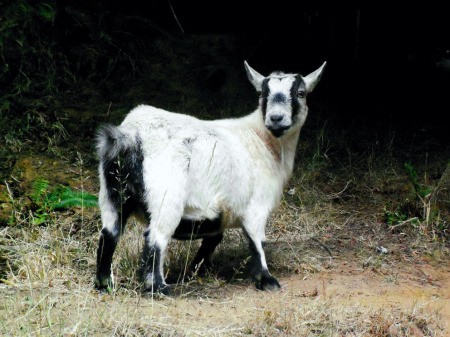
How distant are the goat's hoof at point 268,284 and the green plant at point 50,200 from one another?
1953mm

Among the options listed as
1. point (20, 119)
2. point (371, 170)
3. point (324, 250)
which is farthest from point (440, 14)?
point (20, 119)

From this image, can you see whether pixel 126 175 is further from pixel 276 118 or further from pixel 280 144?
pixel 280 144

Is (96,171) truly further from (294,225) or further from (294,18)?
(294,18)

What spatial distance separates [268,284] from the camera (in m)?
6.35

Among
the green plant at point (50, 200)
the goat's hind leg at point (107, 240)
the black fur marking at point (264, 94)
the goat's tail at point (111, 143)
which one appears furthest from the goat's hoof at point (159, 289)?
the black fur marking at point (264, 94)

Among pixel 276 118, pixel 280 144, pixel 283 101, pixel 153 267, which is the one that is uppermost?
pixel 283 101

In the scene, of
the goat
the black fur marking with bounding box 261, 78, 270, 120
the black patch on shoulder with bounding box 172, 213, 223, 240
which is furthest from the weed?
the black fur marking with bounding box 261, 78, 270, 120

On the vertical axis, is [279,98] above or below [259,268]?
above

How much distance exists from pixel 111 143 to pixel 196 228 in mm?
1020

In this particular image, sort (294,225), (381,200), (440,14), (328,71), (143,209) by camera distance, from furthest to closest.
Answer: (328,71)
(440,14)
(381,200)
(294,225)
(143,209)

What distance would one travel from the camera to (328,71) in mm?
10594

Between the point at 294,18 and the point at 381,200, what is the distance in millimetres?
2974

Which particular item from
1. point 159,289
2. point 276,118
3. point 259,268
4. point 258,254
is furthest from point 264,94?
point 159,289

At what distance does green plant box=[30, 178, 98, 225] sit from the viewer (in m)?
7.37
